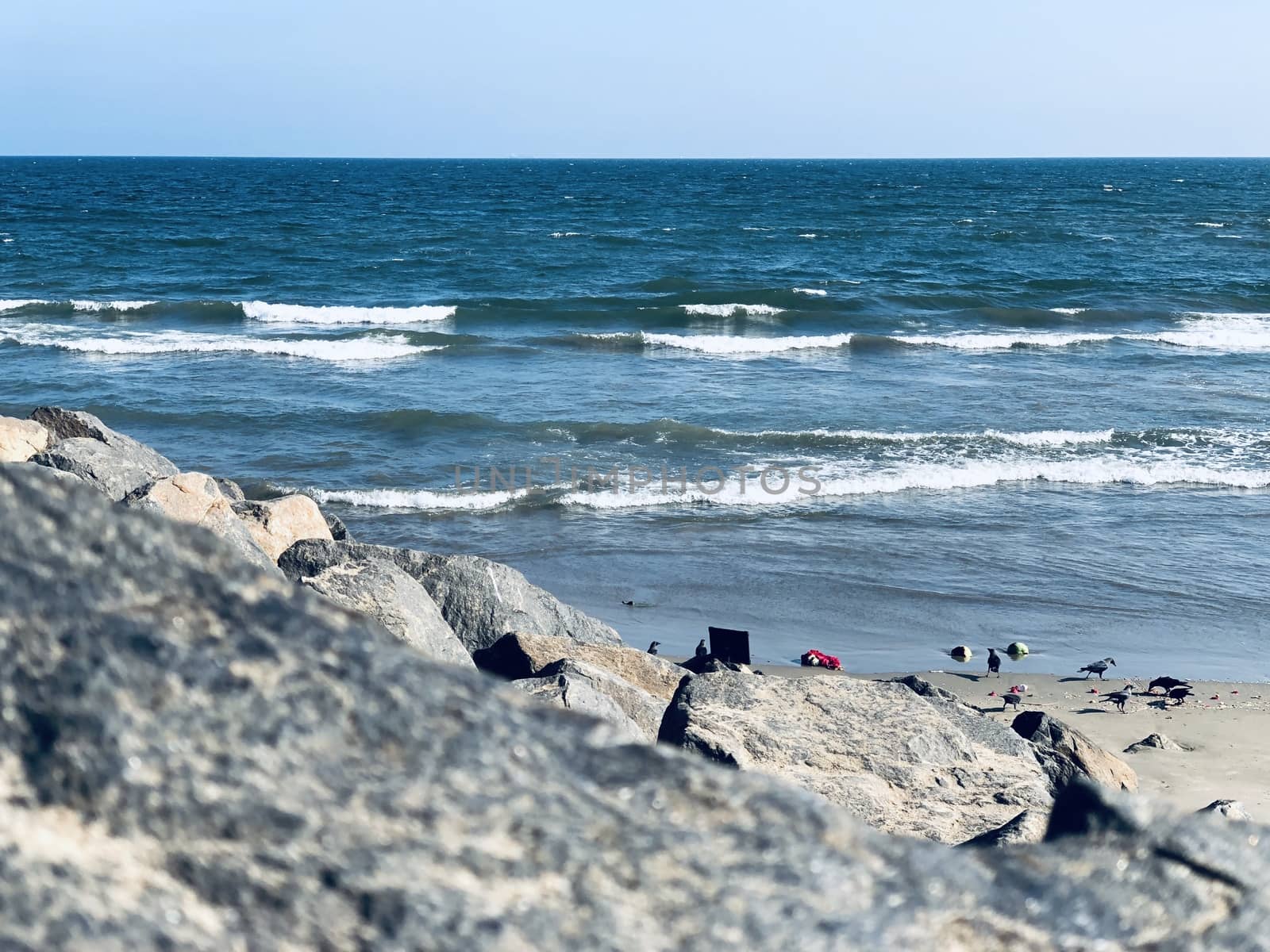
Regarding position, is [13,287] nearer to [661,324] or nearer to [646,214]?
[661,324]

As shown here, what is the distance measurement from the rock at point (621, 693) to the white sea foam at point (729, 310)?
21.7 m

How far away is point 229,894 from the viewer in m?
1.29

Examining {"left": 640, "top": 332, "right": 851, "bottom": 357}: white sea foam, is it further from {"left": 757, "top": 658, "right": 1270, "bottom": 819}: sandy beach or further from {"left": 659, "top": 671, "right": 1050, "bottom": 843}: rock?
{"left": 659, "top": 671, "right": 1050, "bottom": 843}: rock

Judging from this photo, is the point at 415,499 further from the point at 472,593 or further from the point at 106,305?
the point at 106,305

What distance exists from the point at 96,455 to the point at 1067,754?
6527 mm

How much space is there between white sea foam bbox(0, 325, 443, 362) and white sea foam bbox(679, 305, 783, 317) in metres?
6.99

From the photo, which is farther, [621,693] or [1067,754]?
[1067,754]

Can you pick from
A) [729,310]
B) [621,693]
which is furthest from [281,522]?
[729,310]

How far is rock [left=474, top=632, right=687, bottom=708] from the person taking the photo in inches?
242

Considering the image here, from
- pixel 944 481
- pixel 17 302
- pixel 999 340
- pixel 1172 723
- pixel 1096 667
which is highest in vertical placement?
pixel 17 302

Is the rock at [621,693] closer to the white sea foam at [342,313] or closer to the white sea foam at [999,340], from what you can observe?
the white sea foam at [999,340]

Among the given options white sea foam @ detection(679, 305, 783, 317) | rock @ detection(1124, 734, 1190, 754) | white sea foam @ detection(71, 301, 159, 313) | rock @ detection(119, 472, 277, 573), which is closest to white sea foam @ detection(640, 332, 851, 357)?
white sea foam @ detection(679, 305, 783, 317)

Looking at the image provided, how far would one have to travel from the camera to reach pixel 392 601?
586 cm

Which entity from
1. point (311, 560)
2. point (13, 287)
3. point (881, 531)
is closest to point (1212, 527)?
point (881, 531)
